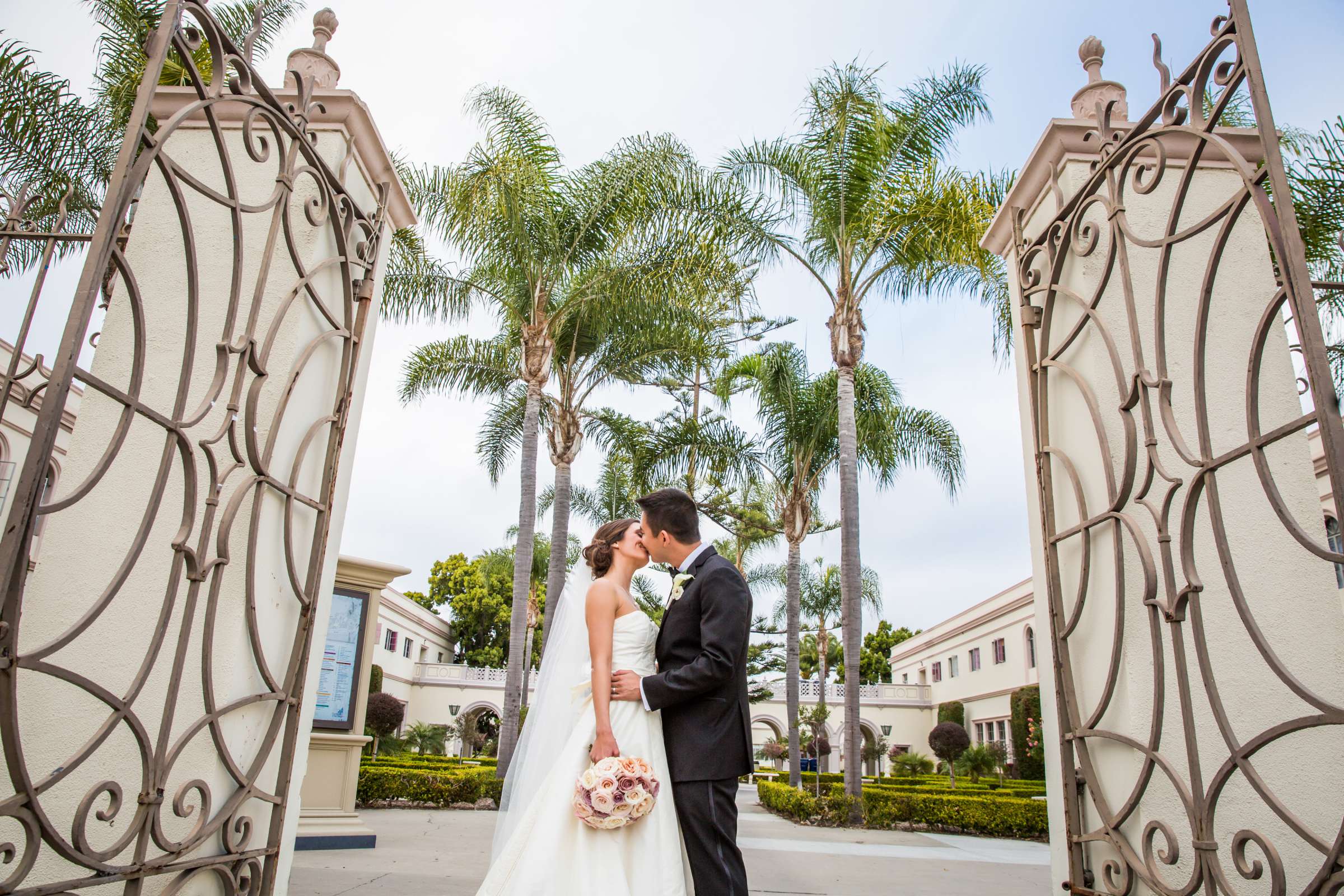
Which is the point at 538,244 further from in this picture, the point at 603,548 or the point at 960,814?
the point at 960,814

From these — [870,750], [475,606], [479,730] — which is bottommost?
[479,730]

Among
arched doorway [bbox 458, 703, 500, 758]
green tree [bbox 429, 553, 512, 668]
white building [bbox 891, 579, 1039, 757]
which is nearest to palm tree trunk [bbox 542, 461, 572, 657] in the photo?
arched doorway [bbox 458, 703, 500, 758]

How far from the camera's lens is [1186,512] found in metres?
2.45

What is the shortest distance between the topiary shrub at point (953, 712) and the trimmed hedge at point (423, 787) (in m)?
26.2

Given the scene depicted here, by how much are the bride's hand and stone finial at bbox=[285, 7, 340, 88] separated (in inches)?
114

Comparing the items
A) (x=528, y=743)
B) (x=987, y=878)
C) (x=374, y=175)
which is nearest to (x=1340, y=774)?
(x=528, y=743)

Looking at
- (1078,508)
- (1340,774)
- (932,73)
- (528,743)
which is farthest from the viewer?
(932,73)

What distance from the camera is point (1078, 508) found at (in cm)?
305

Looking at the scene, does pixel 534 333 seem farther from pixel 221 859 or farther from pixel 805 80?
pixel 221 859

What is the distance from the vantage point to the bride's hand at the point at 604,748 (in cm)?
293

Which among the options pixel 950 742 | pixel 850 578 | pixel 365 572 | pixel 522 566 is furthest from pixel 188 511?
pixel 950 742

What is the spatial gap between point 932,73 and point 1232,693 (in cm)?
1151

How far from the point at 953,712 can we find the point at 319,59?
36815 millimetres

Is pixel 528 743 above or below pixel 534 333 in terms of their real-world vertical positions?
below
